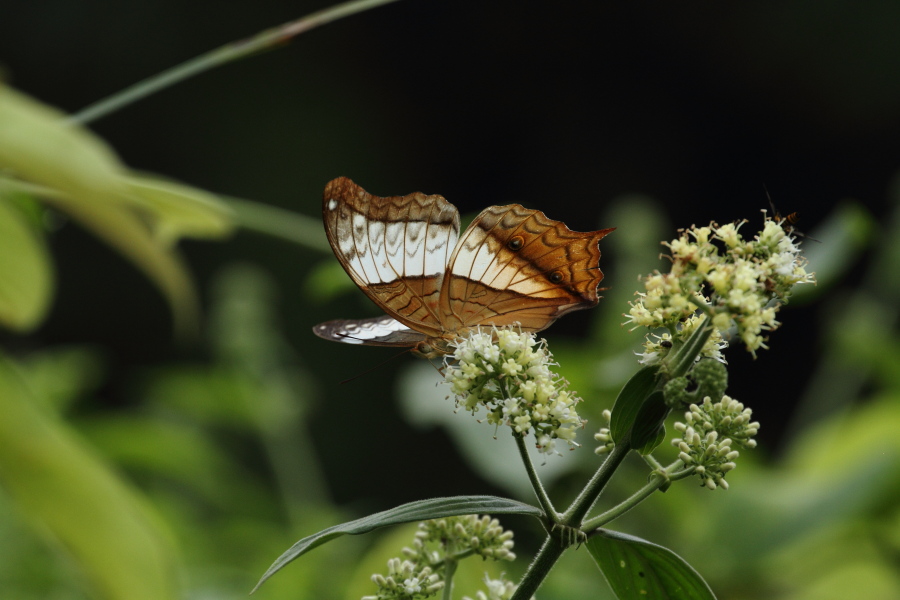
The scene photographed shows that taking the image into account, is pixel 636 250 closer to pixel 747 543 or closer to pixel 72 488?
pixel 747 543

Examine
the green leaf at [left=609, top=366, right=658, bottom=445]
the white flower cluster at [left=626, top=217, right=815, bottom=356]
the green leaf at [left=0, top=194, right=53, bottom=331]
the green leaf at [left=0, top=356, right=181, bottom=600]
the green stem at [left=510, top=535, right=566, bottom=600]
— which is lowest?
the green leaf at [left=0, top=356, right=181, bottom=600]

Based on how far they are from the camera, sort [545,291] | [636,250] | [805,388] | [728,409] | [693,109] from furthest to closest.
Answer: [693,109] < [805,388] < [636,250] < [545,291] < [728,409]

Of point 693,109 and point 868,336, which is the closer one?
point 868,336

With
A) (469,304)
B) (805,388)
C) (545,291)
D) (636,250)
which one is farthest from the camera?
(805,388)

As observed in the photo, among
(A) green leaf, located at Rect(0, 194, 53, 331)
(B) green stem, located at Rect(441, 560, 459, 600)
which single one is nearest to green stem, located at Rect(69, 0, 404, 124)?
(A) green leaf, located at Rect(0, 194, 53, 331)

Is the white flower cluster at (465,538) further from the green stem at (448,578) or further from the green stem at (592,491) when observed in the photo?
the green stem at (592,491)

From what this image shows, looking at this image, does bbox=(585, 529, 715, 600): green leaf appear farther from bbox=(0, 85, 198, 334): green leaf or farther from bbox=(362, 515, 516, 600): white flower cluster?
bbox=(0, 85, 198, 334): green leaf

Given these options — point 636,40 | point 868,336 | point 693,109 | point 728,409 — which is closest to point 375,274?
point 728,409
